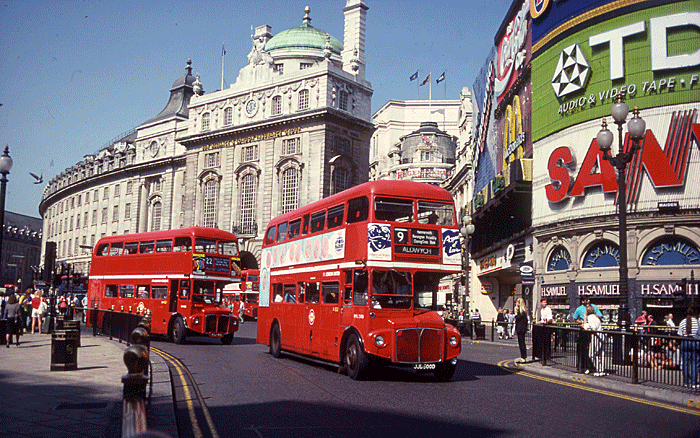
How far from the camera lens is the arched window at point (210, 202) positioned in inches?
2697

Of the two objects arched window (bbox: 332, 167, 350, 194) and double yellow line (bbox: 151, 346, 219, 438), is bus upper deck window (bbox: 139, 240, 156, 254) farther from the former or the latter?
arched window (bbox: 332, 167, 350, 194)

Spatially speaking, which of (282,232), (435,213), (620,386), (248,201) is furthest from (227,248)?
(248,201)

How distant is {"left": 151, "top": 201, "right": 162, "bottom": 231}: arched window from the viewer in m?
77.0

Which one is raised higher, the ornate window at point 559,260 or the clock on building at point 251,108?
the clock on building at point 251,108

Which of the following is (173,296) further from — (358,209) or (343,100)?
(343,100)

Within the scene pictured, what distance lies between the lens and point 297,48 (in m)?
70.9

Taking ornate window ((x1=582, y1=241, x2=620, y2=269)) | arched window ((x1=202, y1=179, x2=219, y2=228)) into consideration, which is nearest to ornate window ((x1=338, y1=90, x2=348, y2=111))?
arched window ((x1=202, y1=179, x2=219, y2=228))

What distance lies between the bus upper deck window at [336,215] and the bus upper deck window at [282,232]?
10.8 ft

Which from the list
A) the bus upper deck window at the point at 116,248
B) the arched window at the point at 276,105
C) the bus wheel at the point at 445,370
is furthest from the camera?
the arched window at the point at 276,105

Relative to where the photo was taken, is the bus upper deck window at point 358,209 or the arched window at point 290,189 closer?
the bus upper deck window at point 358,209

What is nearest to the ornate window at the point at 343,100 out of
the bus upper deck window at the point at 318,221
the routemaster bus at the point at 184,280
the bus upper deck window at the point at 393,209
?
the routemaster bus at the point at 184,280

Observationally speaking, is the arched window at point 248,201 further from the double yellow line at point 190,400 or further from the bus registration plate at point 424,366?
the bus registration plate at point 424,366

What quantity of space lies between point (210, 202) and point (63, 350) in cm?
5612

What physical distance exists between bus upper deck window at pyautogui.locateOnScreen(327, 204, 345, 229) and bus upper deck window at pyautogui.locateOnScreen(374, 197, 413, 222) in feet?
4.27
